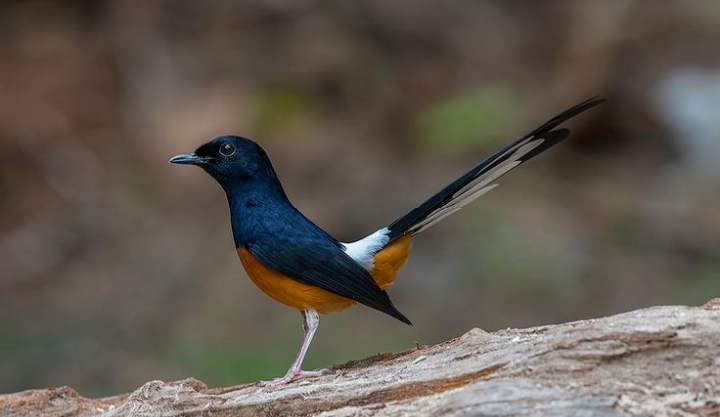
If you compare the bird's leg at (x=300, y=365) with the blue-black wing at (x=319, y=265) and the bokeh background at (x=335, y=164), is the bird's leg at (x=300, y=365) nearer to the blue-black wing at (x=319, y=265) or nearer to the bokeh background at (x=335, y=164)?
the blue-black wing at (x=319, y=265)

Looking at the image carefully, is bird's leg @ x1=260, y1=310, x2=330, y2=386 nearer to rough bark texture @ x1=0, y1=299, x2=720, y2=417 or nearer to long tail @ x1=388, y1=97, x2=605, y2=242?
rough bark texture @ x1=0, y1=299, x2=720, y2=417

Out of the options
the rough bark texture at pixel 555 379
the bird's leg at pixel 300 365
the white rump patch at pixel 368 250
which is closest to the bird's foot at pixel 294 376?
the bird's leg at pixel 300 365

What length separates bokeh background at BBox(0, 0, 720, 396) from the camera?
11.2 m

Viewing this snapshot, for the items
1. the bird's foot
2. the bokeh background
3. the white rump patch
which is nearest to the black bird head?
the white rump patch

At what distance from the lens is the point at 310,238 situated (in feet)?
19.7

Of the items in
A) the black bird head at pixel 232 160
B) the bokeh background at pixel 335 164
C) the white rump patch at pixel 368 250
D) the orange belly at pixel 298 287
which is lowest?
the orange belly at pixel 298 287

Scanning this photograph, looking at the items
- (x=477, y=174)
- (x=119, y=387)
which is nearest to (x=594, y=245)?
(x=119, y=387)

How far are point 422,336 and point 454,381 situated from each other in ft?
20.3

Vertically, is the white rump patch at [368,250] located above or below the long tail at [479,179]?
below

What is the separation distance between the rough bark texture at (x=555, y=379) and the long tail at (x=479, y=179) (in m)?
1.11

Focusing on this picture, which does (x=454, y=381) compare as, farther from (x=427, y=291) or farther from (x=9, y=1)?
(x=9, y=1)

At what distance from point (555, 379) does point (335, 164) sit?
9453mm

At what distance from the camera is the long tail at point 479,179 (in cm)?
572

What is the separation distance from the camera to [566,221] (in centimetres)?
1262
